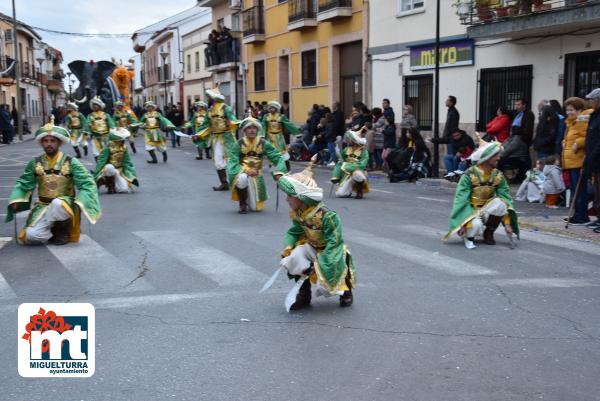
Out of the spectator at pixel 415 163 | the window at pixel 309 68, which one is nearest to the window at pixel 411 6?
the spectator at pixel 415 163

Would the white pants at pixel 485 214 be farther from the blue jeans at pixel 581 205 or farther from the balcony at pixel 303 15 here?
the balcony at pixel 303 15

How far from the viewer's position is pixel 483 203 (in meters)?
8.88

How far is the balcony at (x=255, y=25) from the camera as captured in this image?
3400 centimetres

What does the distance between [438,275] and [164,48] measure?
58471 millimetres

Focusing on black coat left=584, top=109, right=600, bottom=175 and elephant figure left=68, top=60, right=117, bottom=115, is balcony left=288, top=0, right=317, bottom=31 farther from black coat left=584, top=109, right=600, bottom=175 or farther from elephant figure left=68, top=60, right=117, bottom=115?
black coat left=584, top=109, right=600, bottom=175

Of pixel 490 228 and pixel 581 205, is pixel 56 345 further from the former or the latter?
pixel 581 205

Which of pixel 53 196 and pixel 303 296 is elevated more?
pixel 53 196

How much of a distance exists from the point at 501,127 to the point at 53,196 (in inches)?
397

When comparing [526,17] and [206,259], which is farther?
[526,17]

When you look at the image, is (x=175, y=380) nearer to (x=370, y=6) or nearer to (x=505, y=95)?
(x=505, y=95)

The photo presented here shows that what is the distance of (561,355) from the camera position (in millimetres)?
4934

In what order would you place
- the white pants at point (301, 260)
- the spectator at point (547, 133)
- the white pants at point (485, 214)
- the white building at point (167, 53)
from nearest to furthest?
the white pants at point (301, 260)
the white pants at point (485, 214)
the spectator at point (547, 133)
the white building at point (167, 53)

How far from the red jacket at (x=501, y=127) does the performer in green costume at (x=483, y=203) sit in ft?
23.0

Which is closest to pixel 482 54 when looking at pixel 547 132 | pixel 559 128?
pixel 547 132
